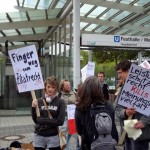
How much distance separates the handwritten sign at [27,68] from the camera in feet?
17.5

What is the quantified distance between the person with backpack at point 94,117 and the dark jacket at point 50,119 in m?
1.13

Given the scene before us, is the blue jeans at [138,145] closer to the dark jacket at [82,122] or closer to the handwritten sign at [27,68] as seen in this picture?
the dark jacket at [82,122]

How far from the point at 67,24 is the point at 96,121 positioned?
623 inches

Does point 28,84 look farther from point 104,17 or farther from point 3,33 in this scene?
point 3,33

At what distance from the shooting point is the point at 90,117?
12.7 feet

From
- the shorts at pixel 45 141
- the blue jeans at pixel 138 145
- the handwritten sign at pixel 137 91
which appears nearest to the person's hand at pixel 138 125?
the handwritten sign at pixel 137 91

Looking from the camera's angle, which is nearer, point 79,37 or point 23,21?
point 79,37

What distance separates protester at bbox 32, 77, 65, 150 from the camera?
197 inches

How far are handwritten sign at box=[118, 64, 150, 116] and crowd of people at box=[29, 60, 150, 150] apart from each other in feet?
0.28

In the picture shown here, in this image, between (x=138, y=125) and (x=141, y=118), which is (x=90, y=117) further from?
(x=141, y=118)

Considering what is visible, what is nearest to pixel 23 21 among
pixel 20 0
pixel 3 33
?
pixel 20 0

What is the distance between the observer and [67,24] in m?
A: 19.3

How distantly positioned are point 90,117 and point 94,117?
1.9 inches

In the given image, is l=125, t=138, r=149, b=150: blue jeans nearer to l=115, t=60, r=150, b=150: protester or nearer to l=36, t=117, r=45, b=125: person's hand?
l=115, t=60, r=150, b=150: protester
